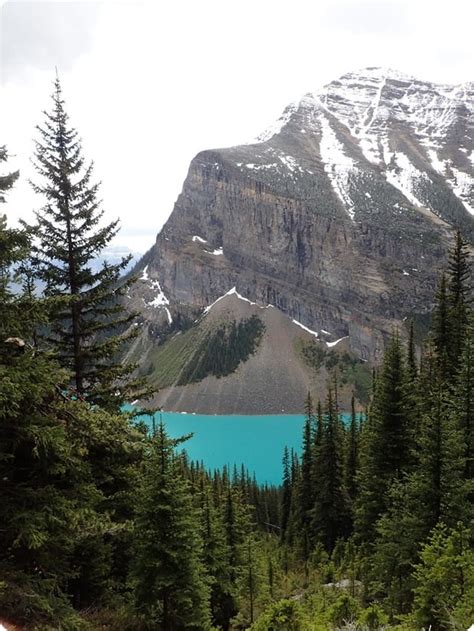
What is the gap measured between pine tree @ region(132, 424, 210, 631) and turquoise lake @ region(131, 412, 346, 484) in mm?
84992

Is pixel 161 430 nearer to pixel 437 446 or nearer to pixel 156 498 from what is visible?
pixel 156 498

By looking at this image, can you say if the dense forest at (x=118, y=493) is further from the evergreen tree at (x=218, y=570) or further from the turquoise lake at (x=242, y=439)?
the turquoise lake at (x=242, y=439)

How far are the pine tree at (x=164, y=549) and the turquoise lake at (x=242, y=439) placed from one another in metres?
85.0

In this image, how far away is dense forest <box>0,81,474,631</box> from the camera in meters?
7.32

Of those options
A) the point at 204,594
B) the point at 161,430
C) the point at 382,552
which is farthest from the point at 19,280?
the point at 382,552

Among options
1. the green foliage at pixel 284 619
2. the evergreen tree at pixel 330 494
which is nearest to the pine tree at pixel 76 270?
the green foliage at pixel 284 619

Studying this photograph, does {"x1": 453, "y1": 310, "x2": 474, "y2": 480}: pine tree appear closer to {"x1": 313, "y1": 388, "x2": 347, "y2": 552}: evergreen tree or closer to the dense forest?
the dense forest

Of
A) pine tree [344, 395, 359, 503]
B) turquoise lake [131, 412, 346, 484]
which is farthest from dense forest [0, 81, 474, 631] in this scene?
turquoise lake [131, 412, 346, 484]

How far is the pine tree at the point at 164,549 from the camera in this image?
38.6ft

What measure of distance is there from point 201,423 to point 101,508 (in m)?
170

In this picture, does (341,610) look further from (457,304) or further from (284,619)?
(457,304)

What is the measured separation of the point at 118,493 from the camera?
11.9m

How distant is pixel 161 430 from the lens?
12.1m

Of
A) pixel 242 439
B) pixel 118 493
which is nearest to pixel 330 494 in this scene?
pixel 118 493
